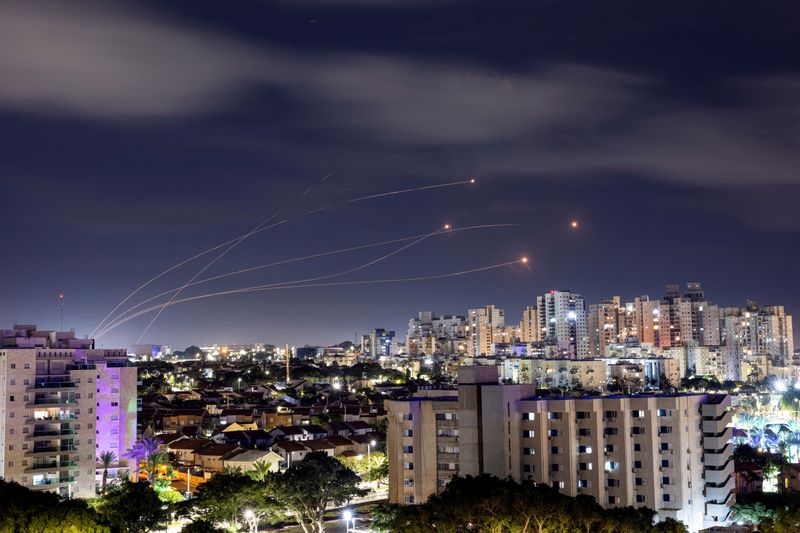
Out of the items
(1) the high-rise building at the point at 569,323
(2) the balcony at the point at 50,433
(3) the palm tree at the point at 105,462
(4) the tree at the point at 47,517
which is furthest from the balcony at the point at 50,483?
(1) the high-rise building at the point at 569,323

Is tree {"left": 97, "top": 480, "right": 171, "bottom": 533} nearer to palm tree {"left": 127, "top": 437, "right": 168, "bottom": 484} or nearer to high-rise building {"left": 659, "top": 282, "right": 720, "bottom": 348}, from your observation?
palm tree {"left": 127, "top": 437, "right": 168, "bottom": 484}

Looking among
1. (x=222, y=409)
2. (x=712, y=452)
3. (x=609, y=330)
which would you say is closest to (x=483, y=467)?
(x=712, y=452)

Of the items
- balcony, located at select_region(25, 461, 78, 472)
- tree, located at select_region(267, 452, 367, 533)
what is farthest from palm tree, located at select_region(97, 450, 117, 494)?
tree, located at select_region(267, 452, 367, 533)

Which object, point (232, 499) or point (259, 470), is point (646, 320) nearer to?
point (259, 470)

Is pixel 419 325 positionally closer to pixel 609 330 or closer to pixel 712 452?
pixel 609 330

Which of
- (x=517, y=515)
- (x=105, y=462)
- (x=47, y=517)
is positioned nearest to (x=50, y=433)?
(x=105, y=462)

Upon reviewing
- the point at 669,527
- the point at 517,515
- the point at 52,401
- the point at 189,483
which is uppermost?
the point at 52,401
